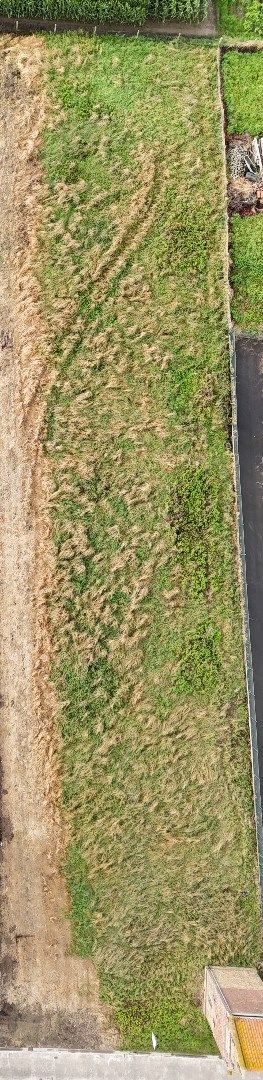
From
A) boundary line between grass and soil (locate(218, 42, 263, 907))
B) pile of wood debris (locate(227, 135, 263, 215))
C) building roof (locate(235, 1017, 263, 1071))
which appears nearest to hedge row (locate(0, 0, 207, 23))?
boundary line between grass and soil (locate(218, 42, 263, 907))

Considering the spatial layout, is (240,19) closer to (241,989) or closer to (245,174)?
(245,174)

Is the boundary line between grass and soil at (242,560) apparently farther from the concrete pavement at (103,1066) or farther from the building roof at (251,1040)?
the concrete pavement at (103,1066)

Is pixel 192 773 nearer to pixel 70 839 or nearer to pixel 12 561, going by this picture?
pixel 70 839

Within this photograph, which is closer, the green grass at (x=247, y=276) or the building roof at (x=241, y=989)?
the building roof at (x=241, y=989)

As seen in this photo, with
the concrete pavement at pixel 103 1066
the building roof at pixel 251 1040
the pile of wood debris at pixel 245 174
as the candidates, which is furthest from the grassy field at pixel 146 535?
the building roof at pixel 251 1040

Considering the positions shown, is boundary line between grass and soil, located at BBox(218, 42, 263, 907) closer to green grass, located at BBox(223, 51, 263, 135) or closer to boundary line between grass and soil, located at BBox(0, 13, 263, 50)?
green grass, located at BBox(223, 51, 263, 135)

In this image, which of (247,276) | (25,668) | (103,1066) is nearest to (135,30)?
(247,276)

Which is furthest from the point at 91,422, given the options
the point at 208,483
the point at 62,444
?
the point at 208,483
